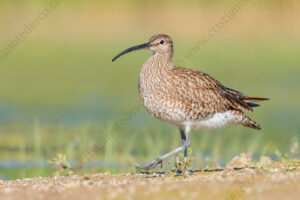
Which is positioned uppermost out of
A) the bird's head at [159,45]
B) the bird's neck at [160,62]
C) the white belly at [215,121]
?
the bird's head at [159,45]

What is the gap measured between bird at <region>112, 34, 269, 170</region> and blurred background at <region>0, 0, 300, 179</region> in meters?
1.02

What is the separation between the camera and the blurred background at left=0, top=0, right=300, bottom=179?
9.98 m

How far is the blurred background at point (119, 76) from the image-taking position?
9.98 metres

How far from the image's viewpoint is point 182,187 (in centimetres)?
565

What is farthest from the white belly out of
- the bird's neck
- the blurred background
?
the blurred background

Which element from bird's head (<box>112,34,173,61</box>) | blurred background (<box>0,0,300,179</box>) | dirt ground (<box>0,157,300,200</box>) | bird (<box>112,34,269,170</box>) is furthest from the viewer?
blurred background (<box>0,0,300,179</box>)

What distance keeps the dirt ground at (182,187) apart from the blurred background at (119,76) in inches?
59.8

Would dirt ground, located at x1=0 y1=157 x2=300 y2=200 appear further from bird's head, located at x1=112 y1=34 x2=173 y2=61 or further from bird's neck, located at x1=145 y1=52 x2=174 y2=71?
bird's head, located at x1=112 y1=34 x2=173 y2=61

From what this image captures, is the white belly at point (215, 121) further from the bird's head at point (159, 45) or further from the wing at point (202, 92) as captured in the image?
the bird's head at point (159, 45)

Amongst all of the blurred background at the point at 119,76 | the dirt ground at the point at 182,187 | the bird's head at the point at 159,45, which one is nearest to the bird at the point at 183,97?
the bird's head at the point at 159,45

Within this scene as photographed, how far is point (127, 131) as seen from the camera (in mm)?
11969

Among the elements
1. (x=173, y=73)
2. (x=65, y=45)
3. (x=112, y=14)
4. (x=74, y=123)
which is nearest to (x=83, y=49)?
(x=65, y=45)

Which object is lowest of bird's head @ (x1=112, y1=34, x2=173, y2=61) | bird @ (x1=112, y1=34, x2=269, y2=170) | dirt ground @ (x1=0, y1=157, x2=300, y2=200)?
dirt ground @ (x1=0, y1=157, x2=300, y2=200)

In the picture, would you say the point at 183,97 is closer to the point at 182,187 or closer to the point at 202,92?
the point at 202,92
